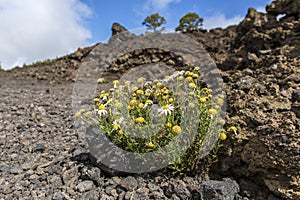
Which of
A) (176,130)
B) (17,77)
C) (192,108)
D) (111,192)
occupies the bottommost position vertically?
(111,192)

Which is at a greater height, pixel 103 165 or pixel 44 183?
pixel 103 165

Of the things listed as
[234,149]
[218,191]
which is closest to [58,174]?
[218,191]

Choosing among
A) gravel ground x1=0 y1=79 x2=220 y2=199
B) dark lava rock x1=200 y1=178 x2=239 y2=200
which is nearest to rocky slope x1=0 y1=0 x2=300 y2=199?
gravel ground x1=0 y1=79 x2=220 y2=199

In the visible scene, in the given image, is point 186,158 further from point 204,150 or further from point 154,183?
point 154,183

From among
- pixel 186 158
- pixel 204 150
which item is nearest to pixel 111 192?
pixel 186 158

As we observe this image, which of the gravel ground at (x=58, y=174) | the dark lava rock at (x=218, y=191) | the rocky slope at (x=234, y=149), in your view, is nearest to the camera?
the dark lava rock at (x=218, y=191)

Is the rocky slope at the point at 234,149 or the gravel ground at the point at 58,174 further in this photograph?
the gravel ground at the point at 58,174

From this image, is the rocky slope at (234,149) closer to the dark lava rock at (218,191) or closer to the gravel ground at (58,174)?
the gravel ground at (58,174)

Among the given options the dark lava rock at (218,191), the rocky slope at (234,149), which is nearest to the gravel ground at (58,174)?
the rocky slope at (234,149)

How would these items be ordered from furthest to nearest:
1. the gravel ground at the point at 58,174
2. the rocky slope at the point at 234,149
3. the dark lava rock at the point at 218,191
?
the gravel ground at the point at 58,174 → the rocky slope at the point at 234,149 → the dark lava rock at the point at 218,191

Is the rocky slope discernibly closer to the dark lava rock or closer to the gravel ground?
the gravel ground

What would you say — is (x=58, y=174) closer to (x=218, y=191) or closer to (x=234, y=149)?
(x=218, y=191)
